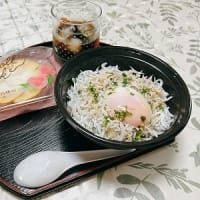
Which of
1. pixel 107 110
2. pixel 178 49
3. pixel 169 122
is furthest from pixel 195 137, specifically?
pixel 178 49

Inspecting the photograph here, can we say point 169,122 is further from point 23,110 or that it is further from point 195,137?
point 23,110

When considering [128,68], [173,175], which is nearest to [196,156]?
[173,175]

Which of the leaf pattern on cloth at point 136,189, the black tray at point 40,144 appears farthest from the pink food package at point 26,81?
the leaf pattern on cloth at point 136,189

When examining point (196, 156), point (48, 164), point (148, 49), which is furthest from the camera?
point (148, 49)

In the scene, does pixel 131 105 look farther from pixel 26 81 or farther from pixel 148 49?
pixel 148 49

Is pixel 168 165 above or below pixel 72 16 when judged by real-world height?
below

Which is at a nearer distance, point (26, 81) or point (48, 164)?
point (48, 164)

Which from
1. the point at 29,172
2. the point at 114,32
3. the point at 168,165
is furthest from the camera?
the point at 114,32
